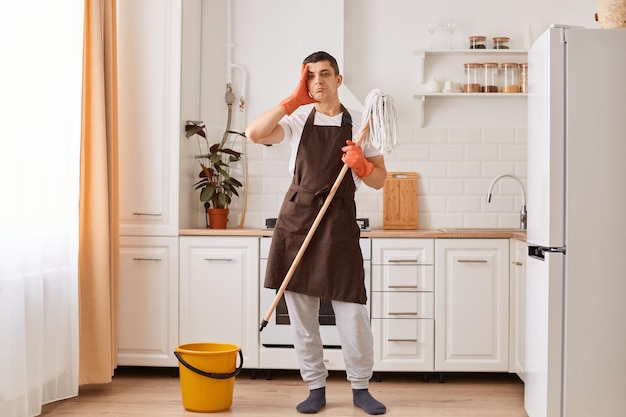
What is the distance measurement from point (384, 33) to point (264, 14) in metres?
0.76

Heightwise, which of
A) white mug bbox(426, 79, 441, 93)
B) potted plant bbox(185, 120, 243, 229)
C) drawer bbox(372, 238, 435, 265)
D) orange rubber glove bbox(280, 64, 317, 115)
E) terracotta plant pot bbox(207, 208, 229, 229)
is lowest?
drawer bbox(372, 238, 435, 265)

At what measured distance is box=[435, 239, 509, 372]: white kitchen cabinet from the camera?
412 centimetres

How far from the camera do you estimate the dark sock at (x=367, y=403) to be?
11.3 feet

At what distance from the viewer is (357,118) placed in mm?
3561

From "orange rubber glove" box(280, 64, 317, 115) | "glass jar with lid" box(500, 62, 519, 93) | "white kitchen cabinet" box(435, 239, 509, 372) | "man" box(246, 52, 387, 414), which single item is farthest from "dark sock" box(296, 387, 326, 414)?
"glass jar with lid" box(500, 62, 519, 93)

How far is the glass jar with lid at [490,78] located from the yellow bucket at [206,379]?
2.26 metres

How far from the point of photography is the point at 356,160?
10.7ft

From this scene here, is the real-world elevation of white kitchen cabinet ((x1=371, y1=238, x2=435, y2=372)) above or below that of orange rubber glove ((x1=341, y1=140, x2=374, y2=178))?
below

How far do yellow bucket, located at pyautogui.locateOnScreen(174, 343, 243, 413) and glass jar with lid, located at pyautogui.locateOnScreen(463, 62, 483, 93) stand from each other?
219cm

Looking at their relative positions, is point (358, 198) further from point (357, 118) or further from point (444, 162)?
point (357, 118)

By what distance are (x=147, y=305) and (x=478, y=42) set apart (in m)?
2.49

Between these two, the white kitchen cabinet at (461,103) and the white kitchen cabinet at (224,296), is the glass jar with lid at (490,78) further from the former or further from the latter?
the white kitchen cabinet at (224,296)

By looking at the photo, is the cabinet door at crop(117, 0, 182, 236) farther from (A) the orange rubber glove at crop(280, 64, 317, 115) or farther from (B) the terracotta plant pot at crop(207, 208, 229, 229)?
(A) the orange rubber glove at crop(280, 64, 317, 115)

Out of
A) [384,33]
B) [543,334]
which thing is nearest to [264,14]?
[384,33]
